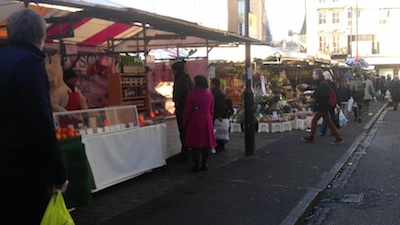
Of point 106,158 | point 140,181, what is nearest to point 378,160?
point 140,181

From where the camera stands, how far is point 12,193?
85.1 inches

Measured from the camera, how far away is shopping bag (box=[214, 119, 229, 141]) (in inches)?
334

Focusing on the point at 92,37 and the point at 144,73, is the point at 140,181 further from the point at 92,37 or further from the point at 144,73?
the point at 92,37

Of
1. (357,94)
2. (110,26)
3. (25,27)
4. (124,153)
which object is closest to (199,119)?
(124,153)

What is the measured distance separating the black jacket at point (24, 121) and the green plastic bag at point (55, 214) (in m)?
0.20

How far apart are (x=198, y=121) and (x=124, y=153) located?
4.49 ft

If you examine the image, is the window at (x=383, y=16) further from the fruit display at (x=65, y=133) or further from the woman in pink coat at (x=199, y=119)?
the fruit display at (x=65, y=133)

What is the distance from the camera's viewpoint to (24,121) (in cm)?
213

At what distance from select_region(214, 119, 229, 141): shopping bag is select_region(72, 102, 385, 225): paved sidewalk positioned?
0.37 m

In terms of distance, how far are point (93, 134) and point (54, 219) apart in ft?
10.5

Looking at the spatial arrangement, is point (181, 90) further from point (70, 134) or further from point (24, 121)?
point (24, 121)

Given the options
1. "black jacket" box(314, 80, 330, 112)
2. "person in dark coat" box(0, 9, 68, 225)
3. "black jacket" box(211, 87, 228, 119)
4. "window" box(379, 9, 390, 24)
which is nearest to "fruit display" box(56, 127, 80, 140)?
"person in dark coat" box(0, 9, 68, 225)

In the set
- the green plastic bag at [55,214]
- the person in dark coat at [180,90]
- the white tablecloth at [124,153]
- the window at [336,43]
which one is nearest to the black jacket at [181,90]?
the person in dark coat at [180,90]

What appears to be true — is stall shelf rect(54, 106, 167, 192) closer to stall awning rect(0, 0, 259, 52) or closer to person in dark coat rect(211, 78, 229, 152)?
stall awning rect(0, 0, 259, 52)
